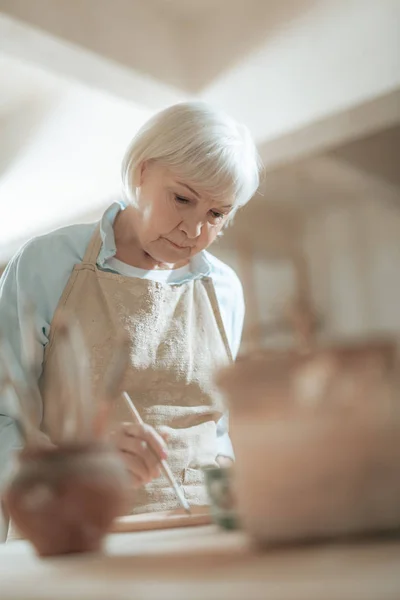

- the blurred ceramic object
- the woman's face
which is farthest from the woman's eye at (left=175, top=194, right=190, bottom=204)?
the blurred ceramic object

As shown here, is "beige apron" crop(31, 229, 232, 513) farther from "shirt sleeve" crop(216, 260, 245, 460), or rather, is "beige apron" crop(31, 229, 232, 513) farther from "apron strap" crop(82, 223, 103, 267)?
"shirt sleeve" crop(216, 260, 245, 460)

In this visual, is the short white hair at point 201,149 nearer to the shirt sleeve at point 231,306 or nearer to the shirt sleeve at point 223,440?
the shirt sleeve at point 231,306

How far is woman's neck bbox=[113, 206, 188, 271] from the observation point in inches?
76.8

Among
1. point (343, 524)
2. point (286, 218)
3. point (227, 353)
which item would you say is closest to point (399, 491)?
point (343, 524)

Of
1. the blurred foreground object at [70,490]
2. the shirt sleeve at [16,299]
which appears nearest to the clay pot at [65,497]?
the blurred foreground object at [70,490]

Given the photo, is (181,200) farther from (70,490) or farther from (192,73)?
(192,73)

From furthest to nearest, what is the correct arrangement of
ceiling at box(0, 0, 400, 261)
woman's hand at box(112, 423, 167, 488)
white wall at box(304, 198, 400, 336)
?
white wall at box(304, 198, 400, 336), ceiling at box(0, 0, 400, 261), woman's hand at box(112, 423, 167, 488)

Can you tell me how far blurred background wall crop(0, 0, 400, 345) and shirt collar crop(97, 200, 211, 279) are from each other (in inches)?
12.7

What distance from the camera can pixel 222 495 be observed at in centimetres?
90

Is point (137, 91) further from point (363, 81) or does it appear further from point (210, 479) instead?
point (210, 479)

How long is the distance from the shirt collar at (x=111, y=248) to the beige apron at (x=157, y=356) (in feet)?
0.08

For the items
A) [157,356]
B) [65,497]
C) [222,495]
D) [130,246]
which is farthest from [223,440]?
[65,497]

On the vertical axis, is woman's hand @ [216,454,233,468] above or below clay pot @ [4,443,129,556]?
below

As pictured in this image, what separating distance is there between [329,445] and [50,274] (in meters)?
1.33
